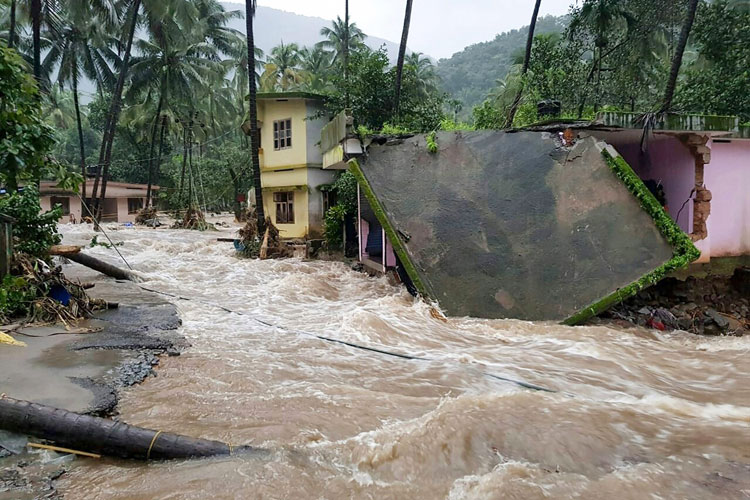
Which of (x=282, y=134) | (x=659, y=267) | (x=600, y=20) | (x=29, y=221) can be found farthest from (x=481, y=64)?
(x=29, y=221)

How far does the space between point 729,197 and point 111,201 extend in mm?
36809

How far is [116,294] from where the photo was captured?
33.4 ft

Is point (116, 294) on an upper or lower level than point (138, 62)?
lower

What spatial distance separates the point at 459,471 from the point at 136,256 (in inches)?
669

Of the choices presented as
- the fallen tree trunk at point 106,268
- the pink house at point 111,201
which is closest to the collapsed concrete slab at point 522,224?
the fallen tree trunk at point 106,268

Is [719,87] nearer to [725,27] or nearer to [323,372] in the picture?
[725,27]

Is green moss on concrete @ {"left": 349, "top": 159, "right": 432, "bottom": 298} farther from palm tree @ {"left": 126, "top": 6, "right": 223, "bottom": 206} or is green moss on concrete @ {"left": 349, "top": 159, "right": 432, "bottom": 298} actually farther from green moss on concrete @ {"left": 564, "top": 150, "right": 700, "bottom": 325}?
palm tree @ {"left": 126, "top": 6, "right": 223, "bottom": 206}

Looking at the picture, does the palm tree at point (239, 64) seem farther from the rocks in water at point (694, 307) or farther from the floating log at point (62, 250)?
the rocks in water at point (694, 307)

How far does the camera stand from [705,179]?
9.16 meters

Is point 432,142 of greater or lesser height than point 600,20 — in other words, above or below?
below

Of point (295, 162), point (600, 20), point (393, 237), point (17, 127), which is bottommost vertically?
point (393, 237)

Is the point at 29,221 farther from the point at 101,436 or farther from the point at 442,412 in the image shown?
the point at 442,412

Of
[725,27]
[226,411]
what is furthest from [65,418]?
[725,27]

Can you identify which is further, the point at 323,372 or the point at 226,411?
the point at 323,372
